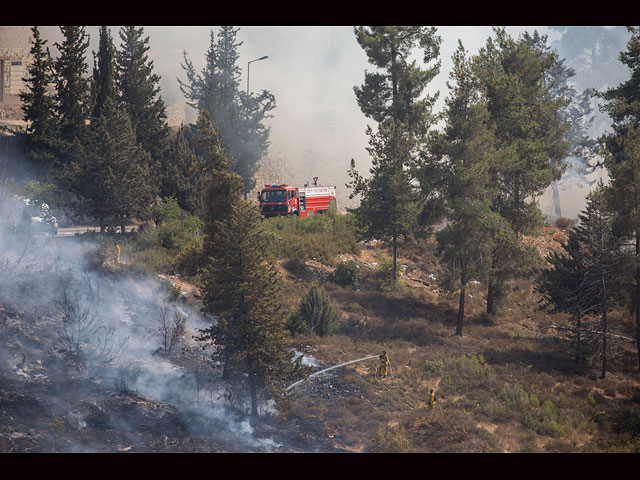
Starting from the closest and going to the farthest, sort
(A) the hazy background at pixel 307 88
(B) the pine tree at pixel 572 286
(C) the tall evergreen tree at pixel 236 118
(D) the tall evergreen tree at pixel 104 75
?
1. (B) the pine tree at pixel 572 286
2. (D) the tall evergreen tree at pixel 104 75
3. (C) the tall evergreen tree at pixel 236 118
4. (A) the hazy background at pixel 307 88

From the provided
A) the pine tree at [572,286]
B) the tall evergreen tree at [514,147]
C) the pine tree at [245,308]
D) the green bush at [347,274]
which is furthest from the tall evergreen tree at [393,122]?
the pine tree at [245,308]

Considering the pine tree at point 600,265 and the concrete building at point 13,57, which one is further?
the concrete building at point 13,57

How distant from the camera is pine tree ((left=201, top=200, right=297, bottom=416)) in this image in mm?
16953

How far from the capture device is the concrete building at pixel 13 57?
57397mm

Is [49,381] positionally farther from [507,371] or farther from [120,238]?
[507,371]

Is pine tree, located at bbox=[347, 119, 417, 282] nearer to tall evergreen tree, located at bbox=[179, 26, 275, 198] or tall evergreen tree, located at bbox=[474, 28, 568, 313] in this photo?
tall evergreen tree, located at bbox=[474, 28, 568, 313]

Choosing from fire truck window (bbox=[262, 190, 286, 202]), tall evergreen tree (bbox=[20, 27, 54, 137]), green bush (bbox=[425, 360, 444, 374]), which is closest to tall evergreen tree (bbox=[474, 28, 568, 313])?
green bush (bbox=[425, 360, 444, 374])

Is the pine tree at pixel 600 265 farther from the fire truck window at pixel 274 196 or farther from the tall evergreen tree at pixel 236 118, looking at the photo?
the tall evergreen tree at pixel 236 118

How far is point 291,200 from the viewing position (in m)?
42.5

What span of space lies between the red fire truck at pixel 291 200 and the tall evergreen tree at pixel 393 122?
7612mm

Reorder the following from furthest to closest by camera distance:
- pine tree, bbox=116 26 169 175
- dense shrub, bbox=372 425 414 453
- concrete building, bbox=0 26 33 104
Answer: concrete building, bbox=0 26 33 104
pine tree, bbox=116 26 169 175
dense shrub, bbox=372 425 414 453

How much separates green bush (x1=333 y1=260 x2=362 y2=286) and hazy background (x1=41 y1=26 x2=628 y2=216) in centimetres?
5151

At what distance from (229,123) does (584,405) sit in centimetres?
4065

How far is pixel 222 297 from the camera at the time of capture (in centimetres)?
1731
